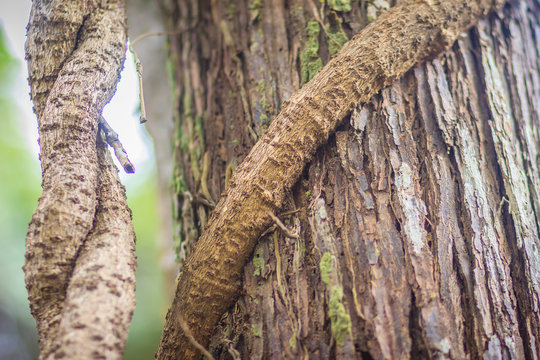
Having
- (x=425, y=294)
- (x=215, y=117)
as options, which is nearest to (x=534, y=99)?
(x=425, y=294)

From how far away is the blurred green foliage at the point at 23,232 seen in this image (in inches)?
199

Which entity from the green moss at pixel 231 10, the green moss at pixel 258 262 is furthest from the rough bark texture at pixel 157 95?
the green moss at pixel 258 262

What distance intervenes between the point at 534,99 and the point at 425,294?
3.46 feet

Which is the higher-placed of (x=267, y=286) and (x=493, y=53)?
(x=493, y=53)

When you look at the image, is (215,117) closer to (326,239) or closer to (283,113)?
(283,113)

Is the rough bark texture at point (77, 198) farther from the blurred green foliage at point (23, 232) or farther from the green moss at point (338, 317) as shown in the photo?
the blurred green foliage at point (23, 232)

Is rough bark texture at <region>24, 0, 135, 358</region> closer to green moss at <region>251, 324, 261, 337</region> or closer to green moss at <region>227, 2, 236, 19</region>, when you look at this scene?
green moss at <region>251, 324, 261, 337</region>

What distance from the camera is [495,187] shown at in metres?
1.23

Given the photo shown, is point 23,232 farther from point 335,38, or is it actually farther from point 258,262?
point 335,38

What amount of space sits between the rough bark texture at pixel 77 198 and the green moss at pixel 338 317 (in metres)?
0.53

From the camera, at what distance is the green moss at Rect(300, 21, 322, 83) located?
1.35 meters

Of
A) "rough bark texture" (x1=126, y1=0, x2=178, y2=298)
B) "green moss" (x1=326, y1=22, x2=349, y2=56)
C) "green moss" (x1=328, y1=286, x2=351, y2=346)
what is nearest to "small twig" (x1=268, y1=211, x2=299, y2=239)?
"green moss" (x1=328, y1=286, x2=351, y2=346)

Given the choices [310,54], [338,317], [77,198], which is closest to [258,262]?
[338,317]

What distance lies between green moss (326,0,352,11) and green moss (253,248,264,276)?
0.99 m
